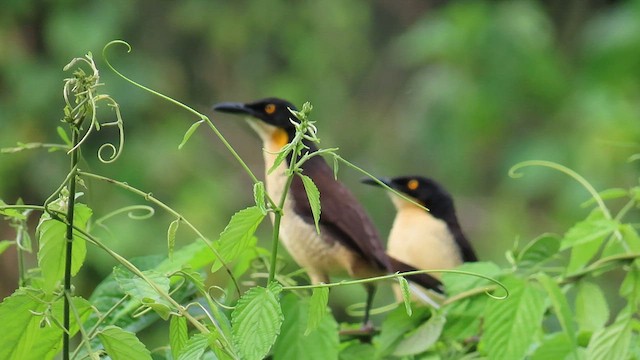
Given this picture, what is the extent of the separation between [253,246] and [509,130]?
6.10m

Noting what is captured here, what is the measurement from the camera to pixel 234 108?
9.38 ft

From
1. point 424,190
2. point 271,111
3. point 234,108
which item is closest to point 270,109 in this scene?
point 271,111

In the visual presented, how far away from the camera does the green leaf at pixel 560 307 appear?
161cm

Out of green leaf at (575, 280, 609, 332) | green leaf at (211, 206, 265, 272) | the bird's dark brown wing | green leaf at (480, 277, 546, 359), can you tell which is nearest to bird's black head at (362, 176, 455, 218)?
the bird's dark brown wing

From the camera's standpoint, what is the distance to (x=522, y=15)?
7203mm

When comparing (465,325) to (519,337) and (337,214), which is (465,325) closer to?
(519,337)

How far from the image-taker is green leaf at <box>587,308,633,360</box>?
1604 mm

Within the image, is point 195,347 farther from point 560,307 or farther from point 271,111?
point 271,111

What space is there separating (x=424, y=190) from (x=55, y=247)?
2.25 m

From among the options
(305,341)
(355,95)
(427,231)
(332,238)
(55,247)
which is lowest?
(355,95)

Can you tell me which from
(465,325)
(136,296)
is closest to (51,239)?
(136,296)

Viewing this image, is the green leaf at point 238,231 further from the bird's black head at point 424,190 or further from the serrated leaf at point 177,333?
the bird's black head at point 424,190

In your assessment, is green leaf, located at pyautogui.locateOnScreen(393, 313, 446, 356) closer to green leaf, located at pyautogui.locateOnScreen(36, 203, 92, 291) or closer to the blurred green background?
green leaf, located at pyautogui.locateOnScreen(36, 203, 92, 291)

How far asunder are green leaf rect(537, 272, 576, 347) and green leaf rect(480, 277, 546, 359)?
0.06 feet
